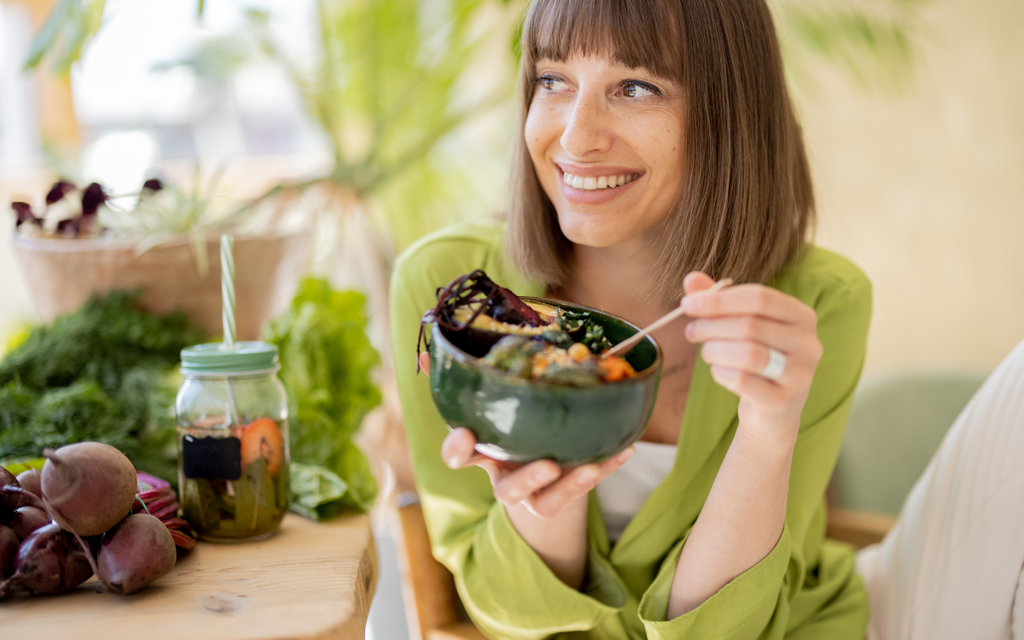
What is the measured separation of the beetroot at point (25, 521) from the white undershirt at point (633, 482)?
2.41 feet

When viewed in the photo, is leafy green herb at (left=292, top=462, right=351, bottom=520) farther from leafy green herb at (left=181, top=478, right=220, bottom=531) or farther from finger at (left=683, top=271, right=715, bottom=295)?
finger at (left=683, top=271, right=715, bottom=295)

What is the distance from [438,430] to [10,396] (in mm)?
598

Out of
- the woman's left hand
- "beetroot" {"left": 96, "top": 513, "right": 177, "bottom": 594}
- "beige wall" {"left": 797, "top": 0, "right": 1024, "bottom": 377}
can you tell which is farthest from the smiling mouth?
"beige wall" {"left": 797, "top": 0, "right": 1024, "bottom": 377}

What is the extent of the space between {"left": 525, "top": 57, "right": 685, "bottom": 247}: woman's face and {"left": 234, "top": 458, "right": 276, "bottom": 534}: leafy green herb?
502 millimetres

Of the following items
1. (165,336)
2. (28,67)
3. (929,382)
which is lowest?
(929,382)

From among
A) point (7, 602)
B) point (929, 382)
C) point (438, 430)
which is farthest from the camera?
point (929, 382)

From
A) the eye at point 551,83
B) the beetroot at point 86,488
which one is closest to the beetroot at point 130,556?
the beetroot at point 86,488

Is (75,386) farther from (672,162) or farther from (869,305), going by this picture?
(869,305)

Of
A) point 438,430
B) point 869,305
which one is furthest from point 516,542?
point 869,305

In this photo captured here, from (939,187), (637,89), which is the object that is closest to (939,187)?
(939,187)

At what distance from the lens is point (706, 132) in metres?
1.00

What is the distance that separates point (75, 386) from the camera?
108 cm

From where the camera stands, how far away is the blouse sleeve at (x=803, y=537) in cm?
93

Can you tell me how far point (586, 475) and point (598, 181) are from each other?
1.44 feet
